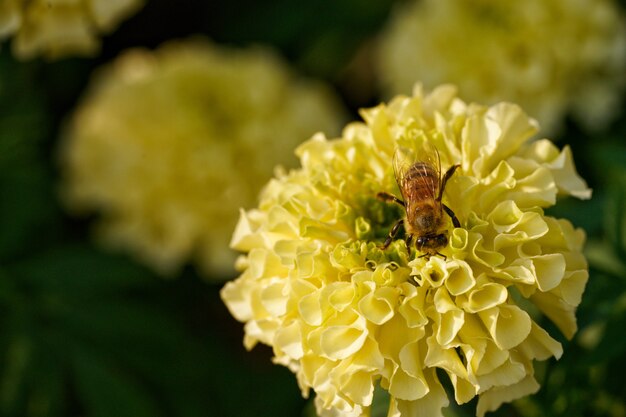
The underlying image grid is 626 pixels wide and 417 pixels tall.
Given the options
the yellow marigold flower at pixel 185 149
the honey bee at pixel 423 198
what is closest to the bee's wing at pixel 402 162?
the honey bee at pixel 423 198

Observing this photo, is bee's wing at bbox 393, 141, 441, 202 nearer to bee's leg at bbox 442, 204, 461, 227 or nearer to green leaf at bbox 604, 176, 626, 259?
bee's leg at bbox 442, 204, 461, 227

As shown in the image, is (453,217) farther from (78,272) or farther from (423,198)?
(78,272)

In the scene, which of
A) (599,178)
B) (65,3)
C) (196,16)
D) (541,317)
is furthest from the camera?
(196,16)

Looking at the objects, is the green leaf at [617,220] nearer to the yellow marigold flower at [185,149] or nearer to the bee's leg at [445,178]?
the bee's leg at [445,178]

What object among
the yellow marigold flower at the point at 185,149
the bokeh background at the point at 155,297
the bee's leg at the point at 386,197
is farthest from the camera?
the yellow marigold flower at the point at 185,149

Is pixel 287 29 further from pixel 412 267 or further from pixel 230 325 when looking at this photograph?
pixel 412 267

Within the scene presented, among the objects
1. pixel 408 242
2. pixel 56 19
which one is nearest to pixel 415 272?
pixel 408 242

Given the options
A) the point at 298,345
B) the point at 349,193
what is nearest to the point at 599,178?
the point at 349,193
